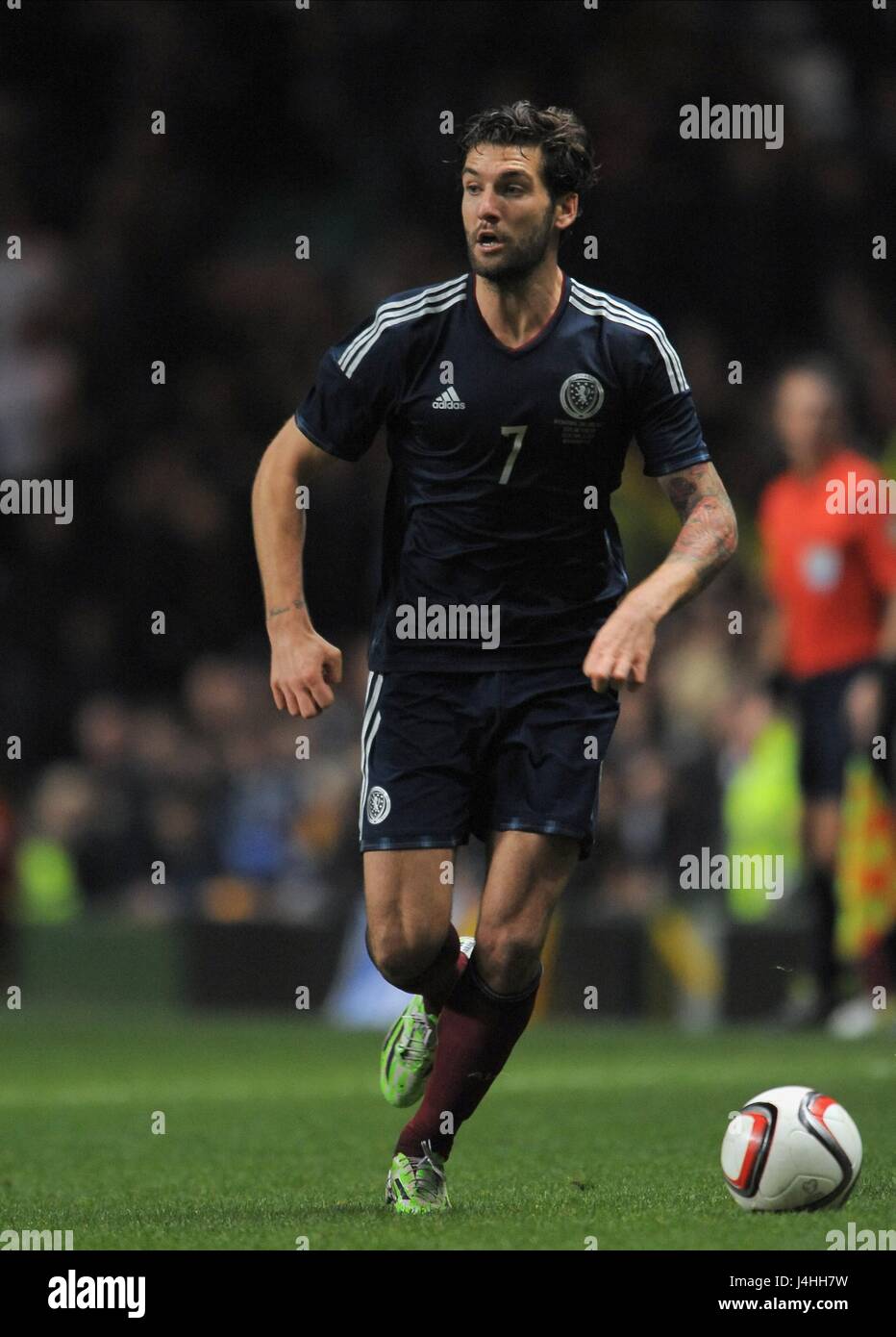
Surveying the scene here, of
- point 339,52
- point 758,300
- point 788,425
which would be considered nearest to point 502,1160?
point 788,425

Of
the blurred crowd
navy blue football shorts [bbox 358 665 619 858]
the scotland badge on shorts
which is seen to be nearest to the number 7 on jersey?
navy blue football shorts [bbox 358 665 619 858]

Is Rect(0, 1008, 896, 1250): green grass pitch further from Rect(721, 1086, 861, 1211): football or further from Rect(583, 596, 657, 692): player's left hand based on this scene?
Rect(583, 596, 657, 692): player's left hand

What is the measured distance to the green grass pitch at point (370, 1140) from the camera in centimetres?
491

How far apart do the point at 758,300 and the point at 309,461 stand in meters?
9.90

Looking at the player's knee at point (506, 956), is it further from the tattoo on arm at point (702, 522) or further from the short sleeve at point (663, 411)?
the short sleeve at point (663, 411)

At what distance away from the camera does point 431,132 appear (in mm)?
16141

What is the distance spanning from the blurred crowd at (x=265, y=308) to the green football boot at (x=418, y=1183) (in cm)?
757

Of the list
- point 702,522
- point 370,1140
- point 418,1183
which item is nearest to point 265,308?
point 370,1140

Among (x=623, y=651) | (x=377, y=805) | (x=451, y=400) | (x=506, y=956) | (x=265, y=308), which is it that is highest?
(x=265, y=308)

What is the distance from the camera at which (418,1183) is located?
206 inches

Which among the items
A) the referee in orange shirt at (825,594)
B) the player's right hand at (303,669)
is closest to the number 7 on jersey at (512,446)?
the player's right hand at (303,669)

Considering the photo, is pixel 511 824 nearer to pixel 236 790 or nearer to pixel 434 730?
pixel 434 730

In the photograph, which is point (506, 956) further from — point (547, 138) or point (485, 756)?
point (547, 138)

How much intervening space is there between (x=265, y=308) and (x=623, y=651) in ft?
40.5
